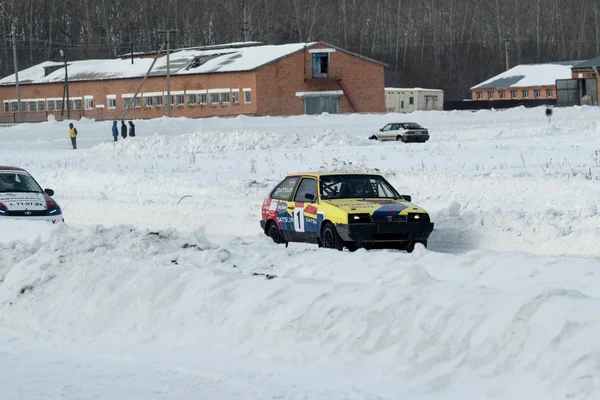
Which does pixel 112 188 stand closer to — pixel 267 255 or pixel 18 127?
pixel 267 255

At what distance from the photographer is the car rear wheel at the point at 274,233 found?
58.7ft

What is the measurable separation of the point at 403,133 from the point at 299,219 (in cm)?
3944

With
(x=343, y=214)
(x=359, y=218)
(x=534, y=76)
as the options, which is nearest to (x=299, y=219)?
(x=343, y=214)

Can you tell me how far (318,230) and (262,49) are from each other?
67.0m

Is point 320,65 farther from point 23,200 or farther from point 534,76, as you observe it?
point 23,200

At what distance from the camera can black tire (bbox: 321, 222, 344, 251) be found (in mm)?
16188

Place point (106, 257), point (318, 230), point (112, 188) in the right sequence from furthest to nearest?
point (112, 188) < point (318, 230) < point (106, 257)

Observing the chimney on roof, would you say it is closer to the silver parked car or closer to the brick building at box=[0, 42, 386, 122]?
the brick building at box=[0, 42, 386, 122]

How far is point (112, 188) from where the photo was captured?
3328 cm

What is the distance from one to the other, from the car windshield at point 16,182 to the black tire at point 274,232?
17.7ft

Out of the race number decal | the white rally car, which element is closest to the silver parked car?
the white rally car

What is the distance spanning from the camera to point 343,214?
52.9 ft

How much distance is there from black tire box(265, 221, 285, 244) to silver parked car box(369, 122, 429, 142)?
125 ft

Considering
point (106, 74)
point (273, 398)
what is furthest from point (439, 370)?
point (106, 74)
